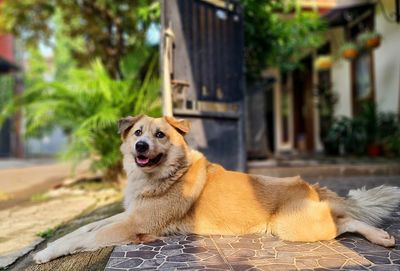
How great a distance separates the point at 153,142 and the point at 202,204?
0.59 metres

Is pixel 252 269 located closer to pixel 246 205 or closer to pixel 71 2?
pixel 246 205

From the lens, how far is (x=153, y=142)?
2883 millimetres

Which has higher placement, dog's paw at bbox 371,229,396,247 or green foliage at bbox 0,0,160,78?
green foliage at bbox 0,0,160,78

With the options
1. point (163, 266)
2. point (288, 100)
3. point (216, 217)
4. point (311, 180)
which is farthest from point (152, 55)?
point (288, 100)

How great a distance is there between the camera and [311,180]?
5.26 m

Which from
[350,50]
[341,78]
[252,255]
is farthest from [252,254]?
[341,78]

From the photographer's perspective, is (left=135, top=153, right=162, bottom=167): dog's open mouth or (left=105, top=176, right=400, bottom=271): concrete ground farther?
(left=135, top=153, right=162, bottom=167): dog's open mouth

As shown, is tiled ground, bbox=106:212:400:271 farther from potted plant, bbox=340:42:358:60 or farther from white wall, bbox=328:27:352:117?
white wall, bbox=328:27:352:117

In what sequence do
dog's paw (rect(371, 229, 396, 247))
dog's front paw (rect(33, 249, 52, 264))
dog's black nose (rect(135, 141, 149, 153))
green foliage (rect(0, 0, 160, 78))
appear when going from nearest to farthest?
dog's paw (rect(371, 229, 396, 247))
dog's front paw (rect(33, 249, 52, 264))
dog's black nose (rect(135, 141, 149, 153))
green foliage (rect(0, 0, 160, 78))

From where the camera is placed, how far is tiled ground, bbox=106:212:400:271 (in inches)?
84.2

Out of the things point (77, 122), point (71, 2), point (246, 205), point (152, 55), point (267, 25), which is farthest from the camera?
point (71, 2)

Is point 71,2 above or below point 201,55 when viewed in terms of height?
above

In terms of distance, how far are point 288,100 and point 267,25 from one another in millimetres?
7818

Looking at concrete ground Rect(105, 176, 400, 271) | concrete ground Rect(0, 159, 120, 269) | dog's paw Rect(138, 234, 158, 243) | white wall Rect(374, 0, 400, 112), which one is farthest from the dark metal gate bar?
white wall Rect(374, 0, 400, 112)
